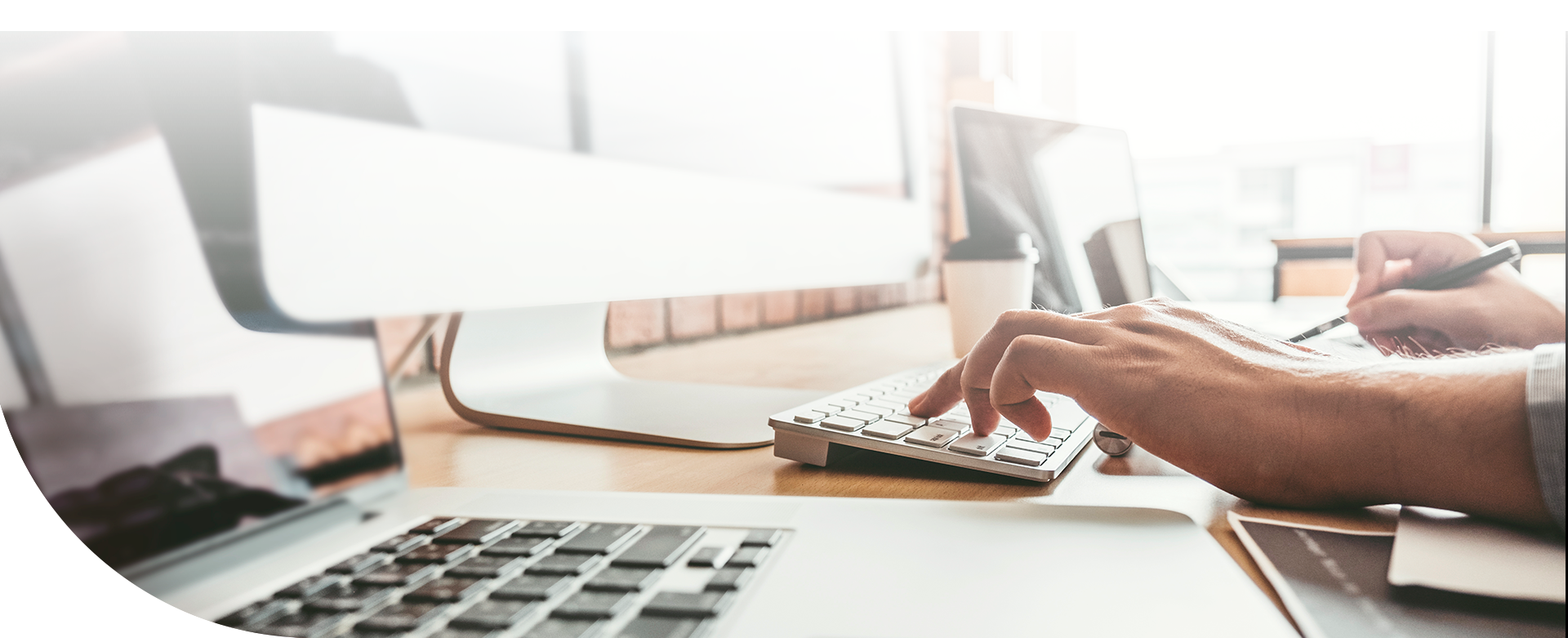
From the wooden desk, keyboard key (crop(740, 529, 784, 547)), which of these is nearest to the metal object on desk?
the wooden desk

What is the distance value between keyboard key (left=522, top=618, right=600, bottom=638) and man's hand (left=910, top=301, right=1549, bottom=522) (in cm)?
25

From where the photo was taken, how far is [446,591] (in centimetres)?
21

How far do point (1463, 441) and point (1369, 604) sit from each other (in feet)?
0.46

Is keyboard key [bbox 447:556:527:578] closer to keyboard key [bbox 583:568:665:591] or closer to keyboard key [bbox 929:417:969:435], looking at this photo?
keyboard key [bbox 583:568:665:591]

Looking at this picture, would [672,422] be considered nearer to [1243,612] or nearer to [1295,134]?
[1243,612]

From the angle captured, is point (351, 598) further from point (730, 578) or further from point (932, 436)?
point (932, 436)

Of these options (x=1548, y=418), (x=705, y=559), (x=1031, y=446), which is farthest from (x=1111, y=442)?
(x=705, y=559)

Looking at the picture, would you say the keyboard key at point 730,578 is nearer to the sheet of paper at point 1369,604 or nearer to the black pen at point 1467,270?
the sheet of paper at point 1369,604

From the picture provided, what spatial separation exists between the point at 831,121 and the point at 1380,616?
56 centimetres

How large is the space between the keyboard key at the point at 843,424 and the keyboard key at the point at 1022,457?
7cm

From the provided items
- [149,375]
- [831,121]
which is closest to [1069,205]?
[831,121]

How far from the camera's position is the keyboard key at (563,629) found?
0.59ft

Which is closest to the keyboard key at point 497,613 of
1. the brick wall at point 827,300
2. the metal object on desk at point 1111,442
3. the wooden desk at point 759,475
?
the wooden desk at point 759,475

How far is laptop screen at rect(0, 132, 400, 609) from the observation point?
206mm
